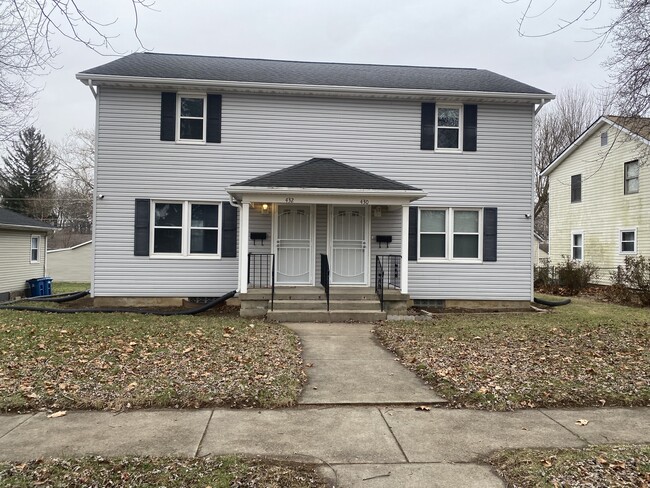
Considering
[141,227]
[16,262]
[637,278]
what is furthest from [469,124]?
[16,262]

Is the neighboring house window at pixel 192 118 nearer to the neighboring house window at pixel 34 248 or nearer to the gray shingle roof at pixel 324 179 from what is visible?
the gray shingle roof at pixel 324 179

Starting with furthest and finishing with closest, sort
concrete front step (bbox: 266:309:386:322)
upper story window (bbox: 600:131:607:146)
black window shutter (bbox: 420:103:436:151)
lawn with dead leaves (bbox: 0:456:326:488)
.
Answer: upper story window (bbox: 600:131:607:146)
black window shutter (bbox: 420:103:436:151)
concrete front step (bbox: 266:309:386:322)
lawn with dead leaves (bbox: 0:456:326:488)

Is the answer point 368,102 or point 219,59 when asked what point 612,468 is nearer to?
point 368,102

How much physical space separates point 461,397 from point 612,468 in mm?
1625

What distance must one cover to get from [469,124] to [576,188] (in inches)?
465

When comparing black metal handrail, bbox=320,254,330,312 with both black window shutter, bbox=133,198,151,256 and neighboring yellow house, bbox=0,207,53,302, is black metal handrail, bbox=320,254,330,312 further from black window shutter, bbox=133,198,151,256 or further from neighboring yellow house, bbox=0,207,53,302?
neighboring yellow house, bbox=0,207,53,302

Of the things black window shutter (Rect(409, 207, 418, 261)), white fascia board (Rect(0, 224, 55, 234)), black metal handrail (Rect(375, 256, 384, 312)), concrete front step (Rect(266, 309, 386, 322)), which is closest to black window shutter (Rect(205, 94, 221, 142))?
concrete front step (Rect(266, 309, 386, 322))

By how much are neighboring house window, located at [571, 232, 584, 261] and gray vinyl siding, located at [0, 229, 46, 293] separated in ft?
82.8

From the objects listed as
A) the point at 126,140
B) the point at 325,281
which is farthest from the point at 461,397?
the point at 126,140

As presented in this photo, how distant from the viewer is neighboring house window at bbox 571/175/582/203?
19.8 metres

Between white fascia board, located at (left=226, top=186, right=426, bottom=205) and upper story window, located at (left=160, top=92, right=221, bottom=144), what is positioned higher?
upper story window, located at (left=160, top=92, right=221, bottom=144)

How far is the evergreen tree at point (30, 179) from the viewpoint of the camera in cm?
3675

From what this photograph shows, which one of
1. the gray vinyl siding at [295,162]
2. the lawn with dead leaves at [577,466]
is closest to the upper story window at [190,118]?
the gray vinyl siding at [295,162]

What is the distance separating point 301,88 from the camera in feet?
35.7
